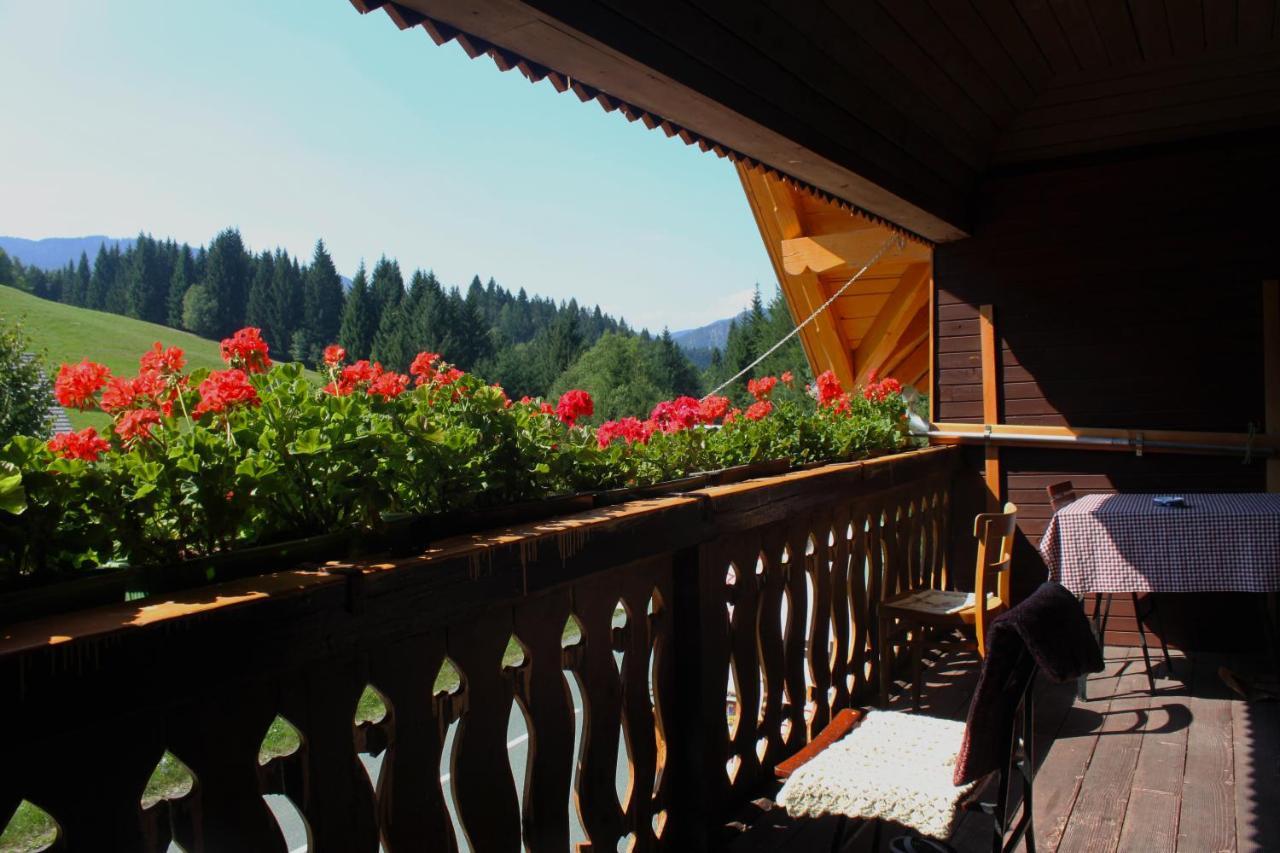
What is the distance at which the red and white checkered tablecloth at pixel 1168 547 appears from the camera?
362 cm

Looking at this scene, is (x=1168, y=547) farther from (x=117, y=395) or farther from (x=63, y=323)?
(x=63, y=323)

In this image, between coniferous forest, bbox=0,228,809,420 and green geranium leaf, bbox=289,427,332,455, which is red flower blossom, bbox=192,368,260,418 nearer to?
green geranium leaf, bbox=289,427,332,455

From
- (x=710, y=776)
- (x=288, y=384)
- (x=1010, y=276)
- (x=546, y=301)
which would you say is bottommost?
(x=710, y=776)

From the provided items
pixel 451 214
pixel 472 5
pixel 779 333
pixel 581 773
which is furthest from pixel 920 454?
pixel 451 214

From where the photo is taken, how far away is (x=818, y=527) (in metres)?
3.40

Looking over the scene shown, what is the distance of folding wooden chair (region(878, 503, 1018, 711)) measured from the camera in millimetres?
3494

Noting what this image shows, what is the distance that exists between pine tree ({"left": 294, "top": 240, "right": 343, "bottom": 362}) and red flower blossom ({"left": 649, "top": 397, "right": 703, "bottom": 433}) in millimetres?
6007

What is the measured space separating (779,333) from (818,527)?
45.5 meters

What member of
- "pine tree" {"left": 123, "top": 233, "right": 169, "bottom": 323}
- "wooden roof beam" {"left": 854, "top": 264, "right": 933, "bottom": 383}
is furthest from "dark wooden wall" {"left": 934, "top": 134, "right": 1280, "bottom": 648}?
"pine tree" {"left": 123, "top": 233, "right": 169, "bottom": 323}

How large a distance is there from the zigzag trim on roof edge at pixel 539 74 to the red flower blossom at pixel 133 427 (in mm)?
899

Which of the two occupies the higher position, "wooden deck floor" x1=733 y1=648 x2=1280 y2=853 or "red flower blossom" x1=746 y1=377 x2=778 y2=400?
"red flower blossom" x1=746 y1=377 x2=778 y2=400

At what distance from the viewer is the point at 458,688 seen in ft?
5.81

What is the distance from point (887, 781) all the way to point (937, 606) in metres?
1.81

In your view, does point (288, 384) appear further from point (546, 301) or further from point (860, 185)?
point (546, 301)
